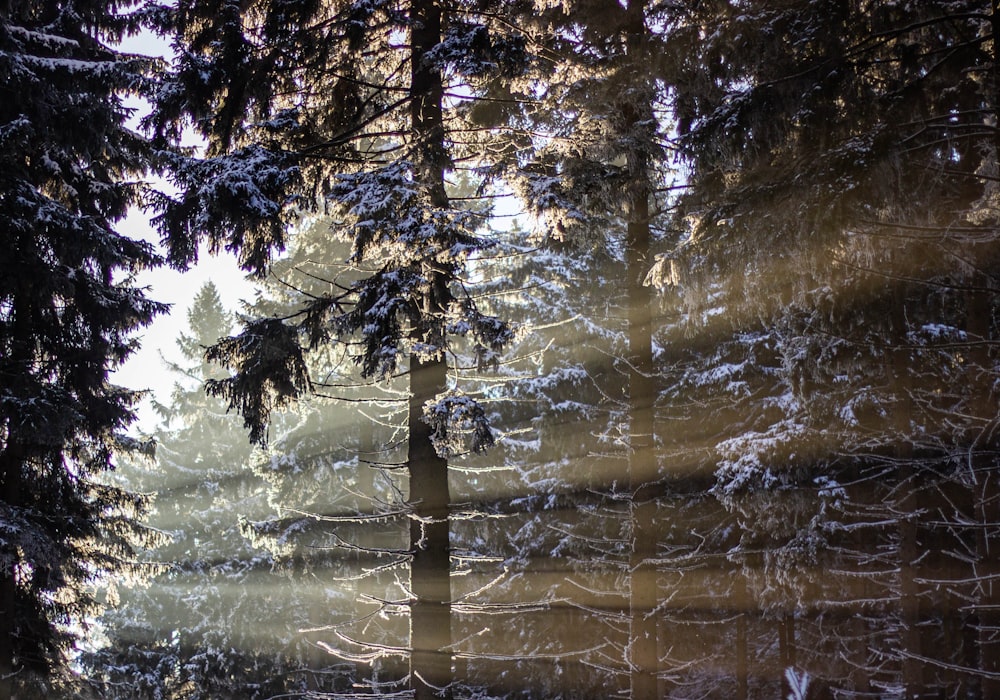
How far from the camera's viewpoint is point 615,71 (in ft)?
29.7

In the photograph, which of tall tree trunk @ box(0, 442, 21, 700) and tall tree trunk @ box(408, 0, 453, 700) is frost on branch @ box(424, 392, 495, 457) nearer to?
tall tree trunk @ box(408, 0, 453, 700)

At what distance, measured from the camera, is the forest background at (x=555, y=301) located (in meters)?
7.50

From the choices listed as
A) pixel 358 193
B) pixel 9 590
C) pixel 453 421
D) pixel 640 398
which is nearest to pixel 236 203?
pixel 358 193

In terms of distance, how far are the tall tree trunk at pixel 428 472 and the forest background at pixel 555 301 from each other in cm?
4

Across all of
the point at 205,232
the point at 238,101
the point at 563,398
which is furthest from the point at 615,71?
the point at 563,398

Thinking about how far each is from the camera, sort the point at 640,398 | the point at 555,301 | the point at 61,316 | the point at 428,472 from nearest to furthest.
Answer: the point at 428,472
the point at 640,398
the point at 61,316
the point at 555,301

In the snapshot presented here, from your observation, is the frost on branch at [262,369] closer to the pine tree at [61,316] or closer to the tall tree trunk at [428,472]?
the tall tree trunk at [428,472]

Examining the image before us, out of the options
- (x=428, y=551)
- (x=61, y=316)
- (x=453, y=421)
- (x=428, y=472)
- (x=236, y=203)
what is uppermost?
(x=236, y=203)

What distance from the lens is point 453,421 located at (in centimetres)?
740

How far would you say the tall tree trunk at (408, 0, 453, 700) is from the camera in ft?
24.5

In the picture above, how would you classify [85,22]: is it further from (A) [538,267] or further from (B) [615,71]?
(A) [538,267]

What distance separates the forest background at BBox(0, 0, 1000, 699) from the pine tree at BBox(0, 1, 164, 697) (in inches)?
2.4

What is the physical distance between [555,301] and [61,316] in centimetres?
1250

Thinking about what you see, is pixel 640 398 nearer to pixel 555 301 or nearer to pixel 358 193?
pixel 358 193
